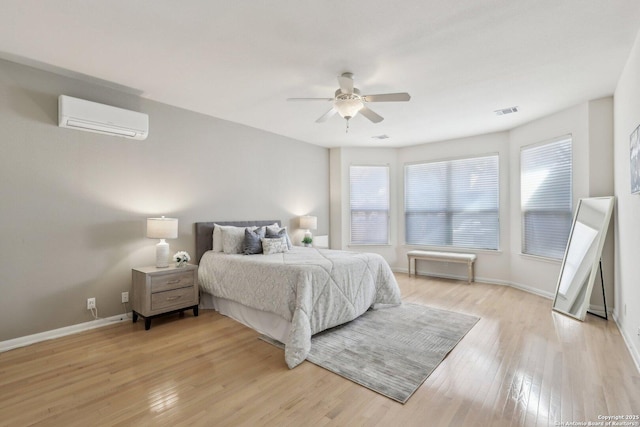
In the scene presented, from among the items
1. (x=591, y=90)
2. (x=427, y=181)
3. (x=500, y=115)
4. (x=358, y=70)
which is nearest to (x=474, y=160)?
(x=427, y=181)

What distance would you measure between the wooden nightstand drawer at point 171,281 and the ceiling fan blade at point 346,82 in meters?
2.75

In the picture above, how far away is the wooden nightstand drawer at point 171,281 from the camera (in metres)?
3.30

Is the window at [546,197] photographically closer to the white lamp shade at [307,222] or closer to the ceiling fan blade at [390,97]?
the ceiling fan blade at [390,97]

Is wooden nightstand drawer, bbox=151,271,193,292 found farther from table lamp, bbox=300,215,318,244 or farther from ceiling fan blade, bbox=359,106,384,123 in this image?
ceiling fan blade, bbox=359,106,384,123

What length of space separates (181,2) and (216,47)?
536mm

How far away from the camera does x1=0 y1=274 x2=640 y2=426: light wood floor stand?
6.11ft

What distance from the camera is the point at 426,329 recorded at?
321cm

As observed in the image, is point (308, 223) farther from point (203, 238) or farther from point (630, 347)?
point (630, 347)

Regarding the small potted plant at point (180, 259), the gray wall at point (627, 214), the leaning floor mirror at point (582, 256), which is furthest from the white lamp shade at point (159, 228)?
the leaning floor mirror at point (582, 256)

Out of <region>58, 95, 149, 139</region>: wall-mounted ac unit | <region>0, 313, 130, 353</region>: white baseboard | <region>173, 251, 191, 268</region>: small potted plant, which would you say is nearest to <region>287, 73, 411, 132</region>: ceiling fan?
<region>58, 95, 149, 139</region>: wall-mounted ac unit

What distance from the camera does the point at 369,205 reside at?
6473mm

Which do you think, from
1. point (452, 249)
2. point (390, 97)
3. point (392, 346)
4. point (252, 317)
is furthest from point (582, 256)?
point (252, 317)

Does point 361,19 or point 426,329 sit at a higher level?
point 361,19

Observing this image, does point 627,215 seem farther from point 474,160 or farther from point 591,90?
point 474,160
